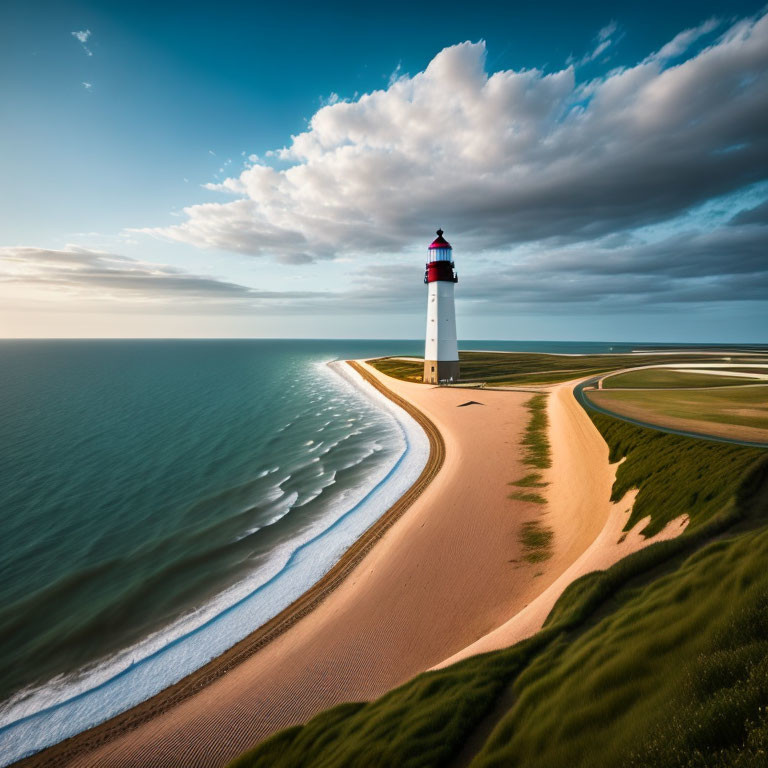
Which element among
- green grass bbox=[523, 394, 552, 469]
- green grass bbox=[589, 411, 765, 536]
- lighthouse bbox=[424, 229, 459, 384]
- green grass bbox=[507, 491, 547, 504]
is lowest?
green grass bbox=[507, 491, 547, 504]

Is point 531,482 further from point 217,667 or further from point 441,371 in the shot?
point 441,371

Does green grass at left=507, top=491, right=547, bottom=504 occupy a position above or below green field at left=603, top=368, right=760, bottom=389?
below

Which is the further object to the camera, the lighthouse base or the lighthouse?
the lighthouse base

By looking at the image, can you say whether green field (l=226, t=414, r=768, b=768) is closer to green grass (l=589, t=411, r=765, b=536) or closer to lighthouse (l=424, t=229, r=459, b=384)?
green grass (l=589, t=411, r=765, b=536)

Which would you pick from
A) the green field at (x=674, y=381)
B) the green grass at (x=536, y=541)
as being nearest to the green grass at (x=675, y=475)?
the green grass at (x=536, y=541)

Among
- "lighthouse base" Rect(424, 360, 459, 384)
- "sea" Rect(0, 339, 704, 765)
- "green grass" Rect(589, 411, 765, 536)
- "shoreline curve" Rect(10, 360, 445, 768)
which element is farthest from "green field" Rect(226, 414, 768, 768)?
"lighthouse base" Rect(424, 360, 459, 384)

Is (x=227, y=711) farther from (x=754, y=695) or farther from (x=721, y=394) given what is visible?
(x=721, y=394)

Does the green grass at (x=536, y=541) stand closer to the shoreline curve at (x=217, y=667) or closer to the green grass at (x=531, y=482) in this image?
the green grass at (x=531, y=482)
